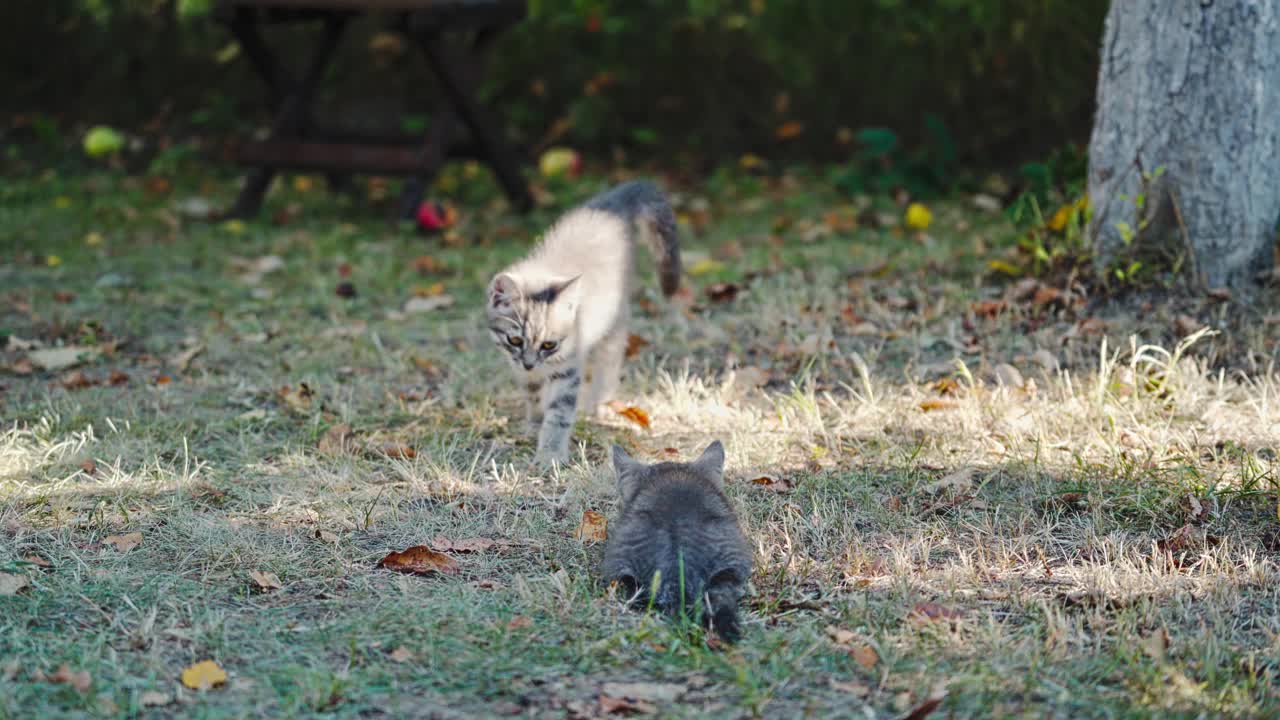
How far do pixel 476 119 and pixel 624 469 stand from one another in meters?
4.83

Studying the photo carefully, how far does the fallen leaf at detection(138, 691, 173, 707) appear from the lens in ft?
7.92

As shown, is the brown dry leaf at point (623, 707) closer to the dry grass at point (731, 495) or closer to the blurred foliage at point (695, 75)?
the dry grass at point (731, 495)

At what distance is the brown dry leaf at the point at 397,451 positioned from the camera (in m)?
3.97

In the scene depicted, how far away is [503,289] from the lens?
4023 millimetres

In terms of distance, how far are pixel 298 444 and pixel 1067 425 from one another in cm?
247

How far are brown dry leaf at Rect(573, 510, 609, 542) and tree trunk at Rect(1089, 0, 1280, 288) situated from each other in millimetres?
2672

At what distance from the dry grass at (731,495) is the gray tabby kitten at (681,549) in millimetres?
81

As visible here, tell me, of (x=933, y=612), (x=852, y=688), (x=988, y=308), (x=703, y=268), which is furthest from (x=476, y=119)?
(x=852, y=688)

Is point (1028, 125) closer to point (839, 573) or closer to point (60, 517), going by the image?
point (839, 573)

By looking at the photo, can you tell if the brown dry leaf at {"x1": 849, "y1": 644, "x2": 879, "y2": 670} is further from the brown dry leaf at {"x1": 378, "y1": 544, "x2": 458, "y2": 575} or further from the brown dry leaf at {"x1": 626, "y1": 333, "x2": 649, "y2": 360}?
the brown dry leaf at {"x1": 626, "y1": 333, "x2": 649, "y2": 360}

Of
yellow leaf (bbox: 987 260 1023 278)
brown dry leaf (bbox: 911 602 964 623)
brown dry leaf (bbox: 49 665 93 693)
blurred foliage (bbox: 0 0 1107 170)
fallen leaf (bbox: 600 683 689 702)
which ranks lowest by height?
fallen leaf (bbox: 600 683 689 702)

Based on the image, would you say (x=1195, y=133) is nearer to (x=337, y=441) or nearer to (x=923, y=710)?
(x=923, y=710)

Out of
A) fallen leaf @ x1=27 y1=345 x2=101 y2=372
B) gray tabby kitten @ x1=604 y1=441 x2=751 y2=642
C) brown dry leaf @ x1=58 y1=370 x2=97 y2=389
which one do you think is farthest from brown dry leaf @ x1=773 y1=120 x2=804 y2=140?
gray tabby kitten @ x1=604 y1=441 x2=751 y2=642

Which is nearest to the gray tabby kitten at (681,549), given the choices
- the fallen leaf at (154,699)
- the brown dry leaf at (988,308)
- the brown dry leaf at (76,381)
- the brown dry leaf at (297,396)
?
the fallen leaf at (154,699)
